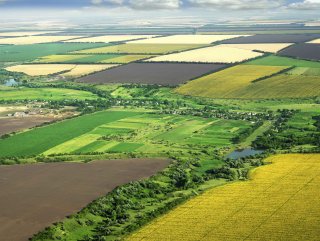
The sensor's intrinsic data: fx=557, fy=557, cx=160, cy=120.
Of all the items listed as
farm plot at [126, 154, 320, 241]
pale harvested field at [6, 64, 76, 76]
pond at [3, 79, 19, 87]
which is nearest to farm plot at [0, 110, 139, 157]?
farm plot at [126, 154, 320, 241]

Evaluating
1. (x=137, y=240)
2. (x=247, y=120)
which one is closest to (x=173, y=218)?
(x=137, y=240)

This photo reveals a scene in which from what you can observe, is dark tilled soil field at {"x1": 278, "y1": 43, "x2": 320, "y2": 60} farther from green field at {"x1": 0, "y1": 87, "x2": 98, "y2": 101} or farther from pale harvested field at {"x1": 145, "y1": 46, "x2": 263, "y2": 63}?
green field at {"x1": 0, "y1": 87, "x2": 98, "y2": 101}

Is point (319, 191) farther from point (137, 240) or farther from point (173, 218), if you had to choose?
point (137, 240)

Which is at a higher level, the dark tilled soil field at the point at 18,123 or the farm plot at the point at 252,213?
the farm plot at the point at 252,213

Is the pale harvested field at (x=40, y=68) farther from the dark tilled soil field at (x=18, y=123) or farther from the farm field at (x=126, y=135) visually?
the farm field at (x=126, y=135)

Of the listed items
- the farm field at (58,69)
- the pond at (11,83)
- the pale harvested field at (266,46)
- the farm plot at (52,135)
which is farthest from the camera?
the pale harvested field at (266,46)

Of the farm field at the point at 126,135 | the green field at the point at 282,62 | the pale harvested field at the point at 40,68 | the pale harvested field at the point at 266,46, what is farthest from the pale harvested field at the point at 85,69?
the farm field at the point at 126,135
